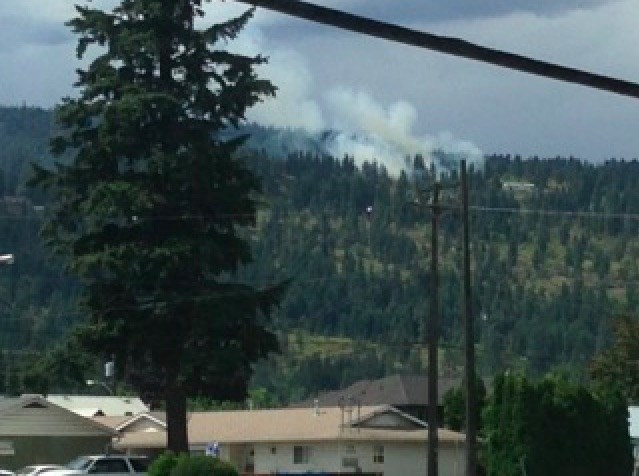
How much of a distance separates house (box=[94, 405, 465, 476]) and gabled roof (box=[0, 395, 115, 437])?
4.96 meters

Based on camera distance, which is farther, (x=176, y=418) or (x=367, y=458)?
(x=367, y=458)

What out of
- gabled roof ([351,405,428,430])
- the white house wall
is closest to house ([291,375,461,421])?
gabled roof ([351,405,428,430])

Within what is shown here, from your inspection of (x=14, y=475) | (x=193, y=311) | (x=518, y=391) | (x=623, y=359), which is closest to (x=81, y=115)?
(x=193, y=311)

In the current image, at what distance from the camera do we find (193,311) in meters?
62.1

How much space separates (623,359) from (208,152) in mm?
46202

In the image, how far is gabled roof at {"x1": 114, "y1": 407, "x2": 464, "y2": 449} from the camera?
82.8m

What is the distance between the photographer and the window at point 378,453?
83.1m

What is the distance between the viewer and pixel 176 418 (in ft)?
211

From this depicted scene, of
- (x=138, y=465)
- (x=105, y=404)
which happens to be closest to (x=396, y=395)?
(x=105, y=404)

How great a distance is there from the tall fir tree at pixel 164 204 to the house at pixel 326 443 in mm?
17060

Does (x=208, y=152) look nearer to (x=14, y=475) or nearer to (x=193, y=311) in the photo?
(x=193, y=311)

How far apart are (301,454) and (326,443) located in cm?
178

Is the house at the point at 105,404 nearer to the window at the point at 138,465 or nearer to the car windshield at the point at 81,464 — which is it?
the window at the point at 138,465

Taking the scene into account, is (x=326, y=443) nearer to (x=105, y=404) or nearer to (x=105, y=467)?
(x=105, y=467)
